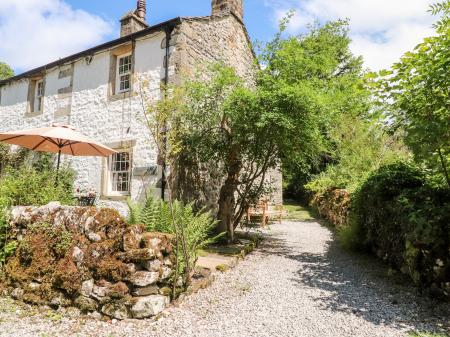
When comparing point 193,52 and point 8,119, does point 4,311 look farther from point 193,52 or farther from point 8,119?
point 8,119

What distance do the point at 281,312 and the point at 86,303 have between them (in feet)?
8.60

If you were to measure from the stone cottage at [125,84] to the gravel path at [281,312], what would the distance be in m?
3.84

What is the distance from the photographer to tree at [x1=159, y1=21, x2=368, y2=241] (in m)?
7.73

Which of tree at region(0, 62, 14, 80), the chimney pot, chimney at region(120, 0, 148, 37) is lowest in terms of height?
chimney at region(120, 0, 148, 37)

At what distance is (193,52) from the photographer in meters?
10.1

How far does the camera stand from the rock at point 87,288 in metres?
4.53

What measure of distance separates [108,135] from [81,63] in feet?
10.7

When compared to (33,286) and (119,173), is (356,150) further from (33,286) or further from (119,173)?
(33,286)

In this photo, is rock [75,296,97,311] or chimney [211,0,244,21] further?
chimney [211,0,244,21]

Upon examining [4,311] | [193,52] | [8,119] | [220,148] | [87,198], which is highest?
[193,52]

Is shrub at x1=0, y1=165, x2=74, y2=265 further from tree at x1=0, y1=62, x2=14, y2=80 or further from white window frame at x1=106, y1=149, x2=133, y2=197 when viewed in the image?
tree at x1=0, y1=62, x2=14, y2=80

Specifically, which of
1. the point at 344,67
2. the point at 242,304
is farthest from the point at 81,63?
the point at 344,67

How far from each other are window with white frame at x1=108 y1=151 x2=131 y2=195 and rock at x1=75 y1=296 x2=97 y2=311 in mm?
5710

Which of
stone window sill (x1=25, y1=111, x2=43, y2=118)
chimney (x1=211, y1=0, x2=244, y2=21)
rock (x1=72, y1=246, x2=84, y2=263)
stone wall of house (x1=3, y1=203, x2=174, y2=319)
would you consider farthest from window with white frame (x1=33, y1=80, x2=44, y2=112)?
rock (x1=72, y1=246, x2=84, y2=263)
